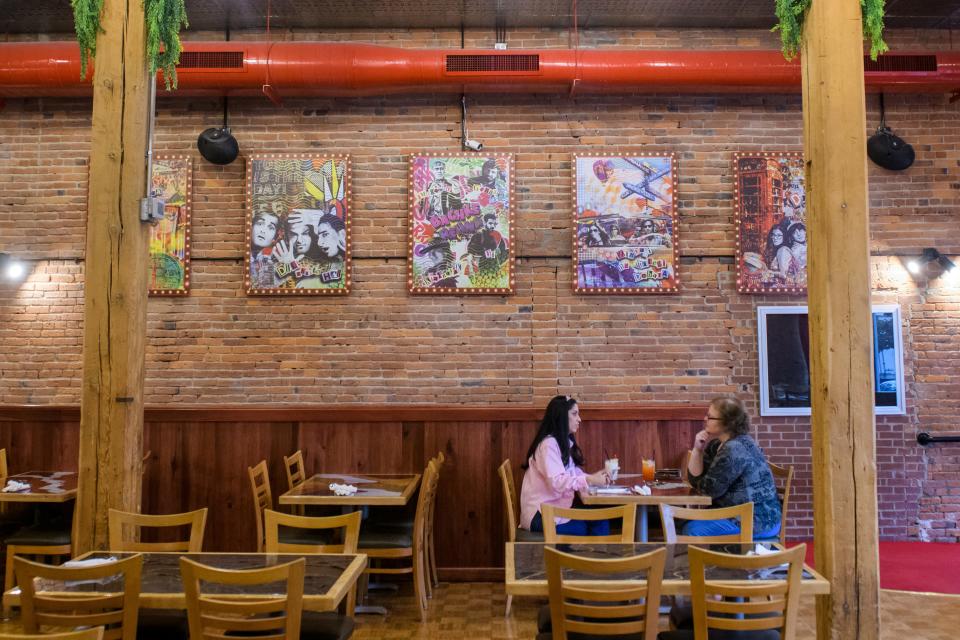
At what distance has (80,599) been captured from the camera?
111 inches

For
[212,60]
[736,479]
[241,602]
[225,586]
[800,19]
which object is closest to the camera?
[241,602]

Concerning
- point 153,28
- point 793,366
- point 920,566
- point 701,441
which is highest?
point 153,28

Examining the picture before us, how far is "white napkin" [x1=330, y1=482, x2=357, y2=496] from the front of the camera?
4973 millimetres

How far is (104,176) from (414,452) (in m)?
3.29

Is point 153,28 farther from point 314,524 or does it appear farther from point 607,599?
point 607,599

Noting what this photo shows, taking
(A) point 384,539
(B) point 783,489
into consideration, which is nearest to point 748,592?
(A) point 384,539

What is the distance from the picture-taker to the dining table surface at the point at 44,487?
16.5 feet

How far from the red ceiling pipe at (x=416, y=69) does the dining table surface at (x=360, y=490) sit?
10.5ft

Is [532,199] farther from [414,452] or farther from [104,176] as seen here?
[104,176]

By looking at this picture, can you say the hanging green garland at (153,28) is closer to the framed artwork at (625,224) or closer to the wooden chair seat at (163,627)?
the wooden chair seat at (163,627)

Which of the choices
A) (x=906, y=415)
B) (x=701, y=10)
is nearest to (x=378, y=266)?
(x=701, y=10)

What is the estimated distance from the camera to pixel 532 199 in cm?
648

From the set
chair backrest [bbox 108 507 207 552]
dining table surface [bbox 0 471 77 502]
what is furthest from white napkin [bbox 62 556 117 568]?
dining table surface [bbox 0 471 77 502]

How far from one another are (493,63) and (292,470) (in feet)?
12.3
